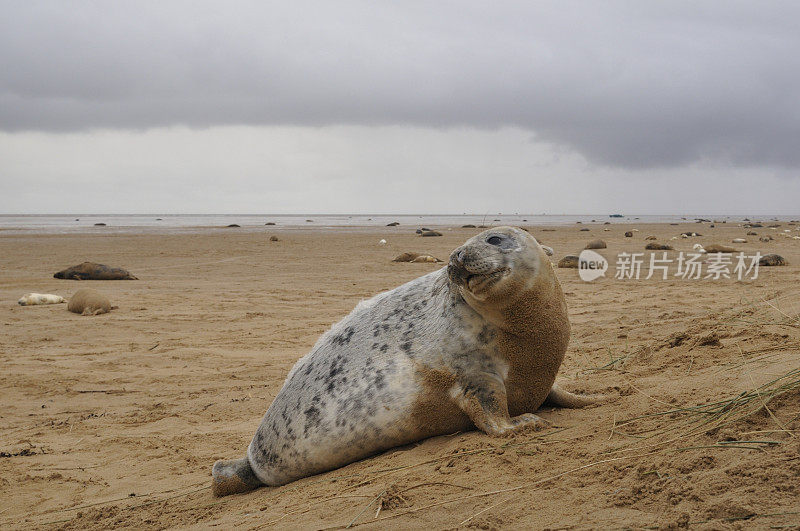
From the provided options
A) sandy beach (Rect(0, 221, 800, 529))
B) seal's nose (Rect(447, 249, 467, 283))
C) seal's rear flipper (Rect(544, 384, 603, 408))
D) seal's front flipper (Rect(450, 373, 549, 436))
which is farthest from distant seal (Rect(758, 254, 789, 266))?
seal's nose (Rect(447, 249, 467, 283))

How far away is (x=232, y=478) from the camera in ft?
12.9

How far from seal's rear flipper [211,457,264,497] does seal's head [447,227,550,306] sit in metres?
1.78

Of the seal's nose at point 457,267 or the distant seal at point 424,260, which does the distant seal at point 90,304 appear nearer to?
the distant seal at point 424,260

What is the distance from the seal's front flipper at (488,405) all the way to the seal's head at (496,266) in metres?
0.44

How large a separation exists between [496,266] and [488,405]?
0.74 meters

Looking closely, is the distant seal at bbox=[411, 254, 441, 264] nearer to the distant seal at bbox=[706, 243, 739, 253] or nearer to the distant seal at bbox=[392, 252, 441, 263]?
the distant seal at bbox=[392, 252, 441, 263]

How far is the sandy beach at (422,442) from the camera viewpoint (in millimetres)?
2309

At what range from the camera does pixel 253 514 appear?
3.17 meters

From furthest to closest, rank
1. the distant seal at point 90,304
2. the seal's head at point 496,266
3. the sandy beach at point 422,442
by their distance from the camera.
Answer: the distant seal at point 90,304
the seal's head at point 496,266
the sandy beach at point 422,442

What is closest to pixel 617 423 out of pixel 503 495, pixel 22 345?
pixel 503 495

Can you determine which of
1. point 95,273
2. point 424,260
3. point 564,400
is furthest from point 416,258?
point 564,400

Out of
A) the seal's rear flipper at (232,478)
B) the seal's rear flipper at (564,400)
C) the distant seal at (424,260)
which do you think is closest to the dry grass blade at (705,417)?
the seal's rear flipper at (564,400)

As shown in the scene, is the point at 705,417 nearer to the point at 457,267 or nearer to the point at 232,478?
the point at 457,267

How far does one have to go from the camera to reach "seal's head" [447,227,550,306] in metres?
3.20
